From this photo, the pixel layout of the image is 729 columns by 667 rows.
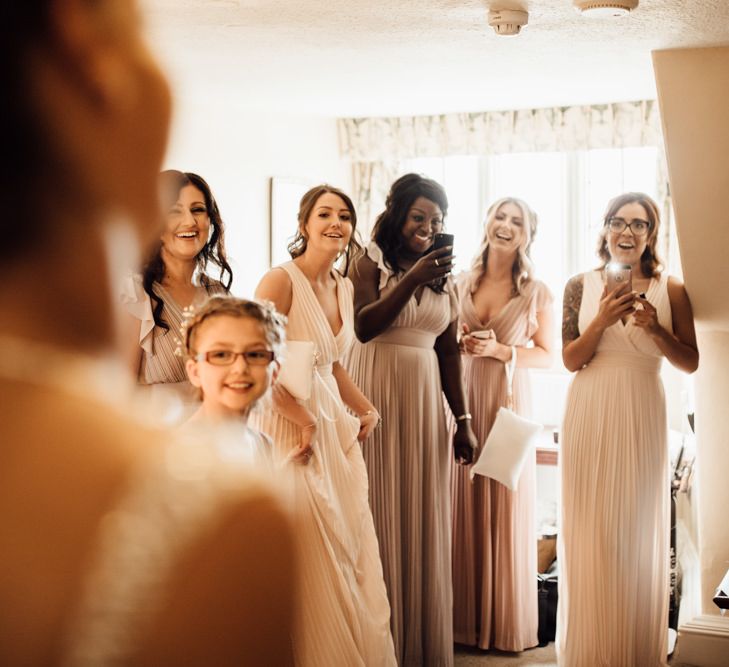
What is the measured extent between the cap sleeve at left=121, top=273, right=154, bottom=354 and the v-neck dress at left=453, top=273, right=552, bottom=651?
4.66 feet

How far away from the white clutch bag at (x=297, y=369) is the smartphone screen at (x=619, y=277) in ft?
3.56

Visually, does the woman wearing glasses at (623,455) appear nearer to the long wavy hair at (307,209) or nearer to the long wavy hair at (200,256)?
the long wavy hair at (307,209)

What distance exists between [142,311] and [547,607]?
210 cm

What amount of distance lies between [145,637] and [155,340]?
2.18 m

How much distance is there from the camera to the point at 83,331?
0.30 m

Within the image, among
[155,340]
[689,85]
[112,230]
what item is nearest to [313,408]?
[155,340]

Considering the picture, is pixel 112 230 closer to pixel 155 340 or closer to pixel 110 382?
pixel 110 382

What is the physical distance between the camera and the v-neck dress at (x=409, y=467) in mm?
3068

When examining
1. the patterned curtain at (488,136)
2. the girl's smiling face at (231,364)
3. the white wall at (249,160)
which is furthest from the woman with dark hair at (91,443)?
the patterned curtain at (488,136)

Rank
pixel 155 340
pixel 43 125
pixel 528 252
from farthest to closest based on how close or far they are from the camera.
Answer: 1. pixel 528 252
2. pixel 155 340
3. pixel 43 125

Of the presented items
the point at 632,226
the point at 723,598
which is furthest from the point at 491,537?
the point at 632,226

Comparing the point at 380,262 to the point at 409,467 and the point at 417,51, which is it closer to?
the point at 409,467

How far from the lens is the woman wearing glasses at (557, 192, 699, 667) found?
3.15 metres

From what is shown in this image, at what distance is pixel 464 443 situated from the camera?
330cm
